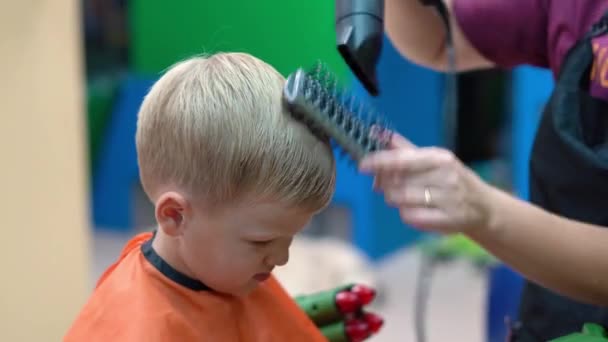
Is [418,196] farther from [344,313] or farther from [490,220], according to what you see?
[344,313]

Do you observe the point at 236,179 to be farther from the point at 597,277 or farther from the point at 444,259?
the point at 444,259

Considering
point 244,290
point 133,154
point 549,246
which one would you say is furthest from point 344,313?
point 133,154

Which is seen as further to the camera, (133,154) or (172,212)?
(133,154)

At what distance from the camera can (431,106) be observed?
7.77 ft

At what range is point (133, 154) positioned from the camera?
244cm

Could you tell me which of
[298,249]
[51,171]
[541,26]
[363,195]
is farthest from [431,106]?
[541,26]

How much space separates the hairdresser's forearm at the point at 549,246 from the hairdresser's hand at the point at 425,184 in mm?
43

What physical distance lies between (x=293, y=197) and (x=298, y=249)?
1396 millimetres

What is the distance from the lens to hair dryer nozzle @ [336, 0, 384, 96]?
69 cm

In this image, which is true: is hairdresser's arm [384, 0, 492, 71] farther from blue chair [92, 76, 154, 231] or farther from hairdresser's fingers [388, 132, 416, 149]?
blue chair [92, 76, 154, 231]

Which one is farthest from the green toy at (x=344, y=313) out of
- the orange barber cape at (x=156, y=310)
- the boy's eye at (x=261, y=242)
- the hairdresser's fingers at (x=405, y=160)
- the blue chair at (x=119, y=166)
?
the blue chair at (x=119, y=166)

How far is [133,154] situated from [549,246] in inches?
72.5

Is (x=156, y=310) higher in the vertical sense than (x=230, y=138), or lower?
lower

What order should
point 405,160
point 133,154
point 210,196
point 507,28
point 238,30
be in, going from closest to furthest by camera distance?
point 405,160 < point 210,196 < point 507,28 < point 238,30 < point 133,154
